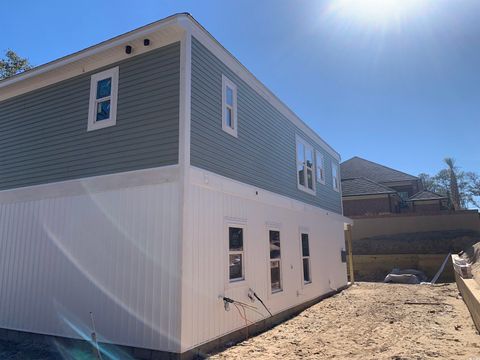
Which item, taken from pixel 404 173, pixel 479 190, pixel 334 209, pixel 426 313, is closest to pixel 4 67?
pixel 334 209

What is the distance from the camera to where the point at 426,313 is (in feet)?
32.0

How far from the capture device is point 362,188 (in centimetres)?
2916

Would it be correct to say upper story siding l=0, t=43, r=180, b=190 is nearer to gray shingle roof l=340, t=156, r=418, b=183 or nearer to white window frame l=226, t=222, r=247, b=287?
white window frame l=226, t=222, r=247, b=287

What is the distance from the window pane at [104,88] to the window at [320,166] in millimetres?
8656

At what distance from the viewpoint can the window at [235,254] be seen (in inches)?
305

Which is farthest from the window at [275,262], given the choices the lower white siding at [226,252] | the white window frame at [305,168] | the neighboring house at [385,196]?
the neighboring house at [385,196]

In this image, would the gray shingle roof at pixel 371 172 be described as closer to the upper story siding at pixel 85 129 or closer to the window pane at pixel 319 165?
the window pane at pixel 319 165

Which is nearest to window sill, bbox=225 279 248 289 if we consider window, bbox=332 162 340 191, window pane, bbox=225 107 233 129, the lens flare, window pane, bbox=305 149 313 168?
window pane, bbox=225 107 233 129

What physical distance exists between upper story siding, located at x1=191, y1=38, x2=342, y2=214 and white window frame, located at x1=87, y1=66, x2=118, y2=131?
1840 millimetres

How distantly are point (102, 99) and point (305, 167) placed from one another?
7.50 m

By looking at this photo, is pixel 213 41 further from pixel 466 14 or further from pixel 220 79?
pixel 466 14

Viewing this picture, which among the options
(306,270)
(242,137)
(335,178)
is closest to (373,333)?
(306,270)

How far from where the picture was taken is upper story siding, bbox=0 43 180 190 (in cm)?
702

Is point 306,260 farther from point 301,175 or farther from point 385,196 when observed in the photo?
point 385,196
